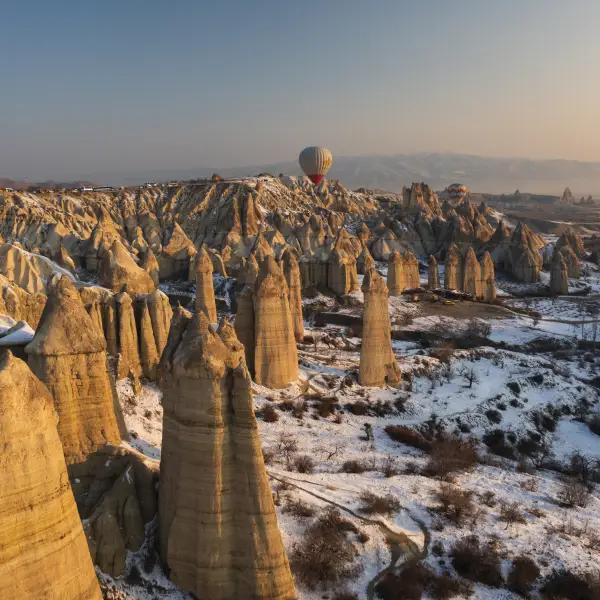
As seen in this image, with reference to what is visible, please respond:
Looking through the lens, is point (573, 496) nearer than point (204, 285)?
Yes

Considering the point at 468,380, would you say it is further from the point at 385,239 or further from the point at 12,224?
the point at 12,224

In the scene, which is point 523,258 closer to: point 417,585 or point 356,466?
point 356,466

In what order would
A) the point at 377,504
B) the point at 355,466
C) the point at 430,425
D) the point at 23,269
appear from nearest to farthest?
the point at 377,504 → the point at 355,466 → the point at 430,425 → the point at 23,269

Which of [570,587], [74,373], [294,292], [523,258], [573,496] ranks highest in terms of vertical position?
[74,373]

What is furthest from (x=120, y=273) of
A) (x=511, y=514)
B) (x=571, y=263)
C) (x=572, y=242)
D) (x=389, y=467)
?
(x=572, y=242)

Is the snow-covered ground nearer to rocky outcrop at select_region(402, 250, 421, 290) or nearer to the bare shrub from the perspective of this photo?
the bare shrub

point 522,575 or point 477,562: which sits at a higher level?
point 477,562

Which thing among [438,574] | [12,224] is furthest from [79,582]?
[12,224]
